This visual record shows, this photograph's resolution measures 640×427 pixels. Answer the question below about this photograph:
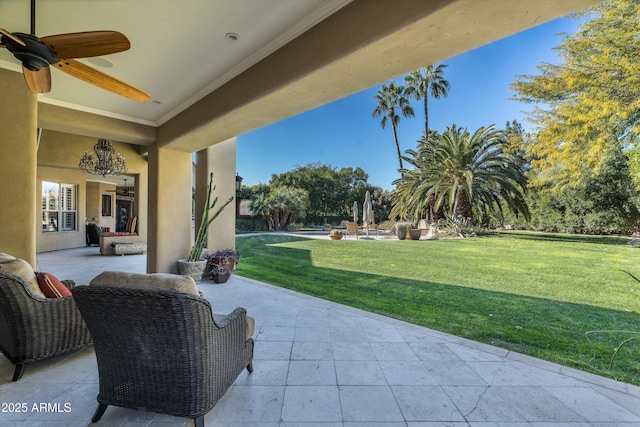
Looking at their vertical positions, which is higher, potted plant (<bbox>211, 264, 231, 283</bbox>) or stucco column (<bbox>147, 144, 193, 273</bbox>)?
stucco column (<bbox>147, 144, 193, 273</bbox>)

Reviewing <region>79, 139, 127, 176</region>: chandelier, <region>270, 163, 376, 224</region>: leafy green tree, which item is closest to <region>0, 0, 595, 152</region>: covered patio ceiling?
<region>79, 139, 127, 176</region>: chandelier

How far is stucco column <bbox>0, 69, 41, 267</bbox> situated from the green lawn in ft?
12.0

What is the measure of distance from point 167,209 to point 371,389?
480 centimetres

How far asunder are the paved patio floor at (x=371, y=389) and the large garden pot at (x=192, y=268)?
8.60ft

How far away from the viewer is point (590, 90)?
23.7 ft

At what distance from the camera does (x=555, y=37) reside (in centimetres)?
776

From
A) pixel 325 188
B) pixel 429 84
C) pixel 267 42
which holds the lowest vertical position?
pixel 267 42

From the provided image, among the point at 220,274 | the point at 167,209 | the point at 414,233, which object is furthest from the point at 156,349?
the point at 414,233

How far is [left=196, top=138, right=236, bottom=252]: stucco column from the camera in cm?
588

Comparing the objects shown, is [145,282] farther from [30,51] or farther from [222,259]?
[222,259]

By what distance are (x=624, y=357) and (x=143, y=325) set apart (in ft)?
13.8

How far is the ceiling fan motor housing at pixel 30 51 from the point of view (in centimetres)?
189

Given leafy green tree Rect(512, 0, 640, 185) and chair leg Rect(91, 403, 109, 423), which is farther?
leafy green tree Rect(512, 0, 640, 185)

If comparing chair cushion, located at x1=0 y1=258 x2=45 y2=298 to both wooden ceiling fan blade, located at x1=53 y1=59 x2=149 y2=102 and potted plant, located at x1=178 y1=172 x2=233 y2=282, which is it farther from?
potted plant, located at x1=178 y1=172 x2=233 y2=282
